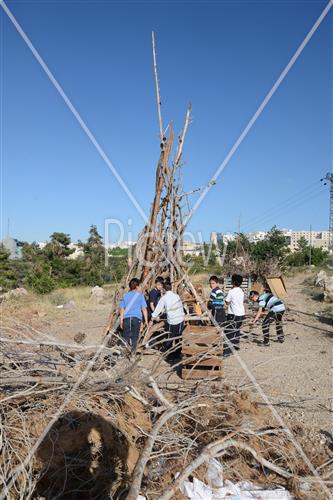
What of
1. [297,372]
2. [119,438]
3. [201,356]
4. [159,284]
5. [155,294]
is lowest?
[297,372]

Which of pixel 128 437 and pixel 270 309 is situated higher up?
pixel 270 309

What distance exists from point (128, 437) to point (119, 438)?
7cm

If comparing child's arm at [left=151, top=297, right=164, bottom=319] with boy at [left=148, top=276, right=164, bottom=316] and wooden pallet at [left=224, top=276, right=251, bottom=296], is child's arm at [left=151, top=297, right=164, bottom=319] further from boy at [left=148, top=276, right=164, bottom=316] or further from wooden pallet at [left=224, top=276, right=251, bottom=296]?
wooden pallet at [left=224, top=276, right=251, bottom=296]

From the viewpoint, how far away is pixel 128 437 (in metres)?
2.90

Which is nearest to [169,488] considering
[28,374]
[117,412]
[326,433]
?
[117,412]

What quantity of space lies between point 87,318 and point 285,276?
40.6 ft

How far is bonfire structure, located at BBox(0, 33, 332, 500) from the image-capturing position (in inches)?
102

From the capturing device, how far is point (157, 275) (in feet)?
22.1

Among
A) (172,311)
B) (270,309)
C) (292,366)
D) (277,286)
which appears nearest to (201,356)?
(172,311)

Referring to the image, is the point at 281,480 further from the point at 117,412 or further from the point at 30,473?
the point at 30,473

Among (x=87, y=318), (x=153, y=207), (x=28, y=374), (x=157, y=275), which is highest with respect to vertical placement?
(x=153, y=207)

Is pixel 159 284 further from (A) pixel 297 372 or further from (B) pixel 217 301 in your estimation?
(A) pixel 297 372

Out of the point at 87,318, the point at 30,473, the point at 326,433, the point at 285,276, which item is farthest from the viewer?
the point at 285,276

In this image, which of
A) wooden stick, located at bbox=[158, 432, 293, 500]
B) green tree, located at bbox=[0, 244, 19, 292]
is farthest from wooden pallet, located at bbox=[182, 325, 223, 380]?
green tree, located at bbox=[0, 244, 19, 292]
